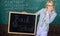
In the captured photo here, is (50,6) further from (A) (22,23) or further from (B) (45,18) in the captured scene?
(A) (22,23)

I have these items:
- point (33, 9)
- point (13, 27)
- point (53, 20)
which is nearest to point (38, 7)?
point (33, 9)

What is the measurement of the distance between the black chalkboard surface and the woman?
6 centimetres

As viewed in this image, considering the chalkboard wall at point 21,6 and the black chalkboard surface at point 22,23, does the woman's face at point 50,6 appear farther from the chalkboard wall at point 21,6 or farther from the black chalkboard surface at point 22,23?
the black chalkboard surface at point 22,23

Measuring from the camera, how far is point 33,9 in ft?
6.37

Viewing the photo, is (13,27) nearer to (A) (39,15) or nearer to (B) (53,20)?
(A) (39,15)

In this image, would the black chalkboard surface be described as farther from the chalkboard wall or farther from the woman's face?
the woman's face

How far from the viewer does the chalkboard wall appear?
1935 mm

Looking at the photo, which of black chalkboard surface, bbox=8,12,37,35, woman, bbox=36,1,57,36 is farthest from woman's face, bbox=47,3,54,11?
black chalkboard surface, bbox=8,12,37,35

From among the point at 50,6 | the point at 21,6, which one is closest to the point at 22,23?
the point at 21,6

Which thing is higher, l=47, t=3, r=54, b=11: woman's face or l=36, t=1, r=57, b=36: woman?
l=47, t=3, r=54, b=11: woman's face

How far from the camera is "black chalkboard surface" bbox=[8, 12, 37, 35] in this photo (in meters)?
1.94

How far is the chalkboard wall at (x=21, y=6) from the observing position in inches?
76.2

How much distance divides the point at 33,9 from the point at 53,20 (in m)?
0.23

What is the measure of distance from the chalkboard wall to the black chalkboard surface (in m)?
0.05
